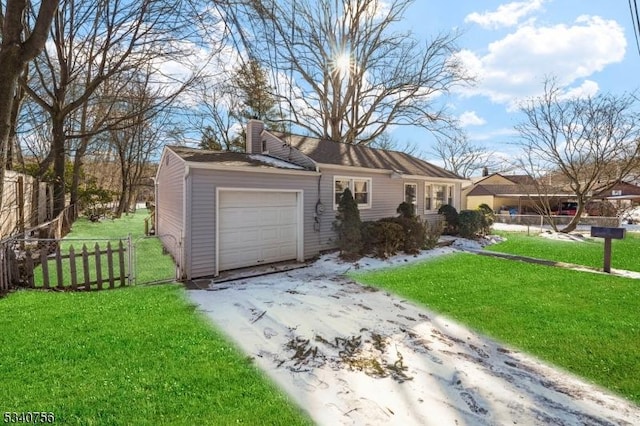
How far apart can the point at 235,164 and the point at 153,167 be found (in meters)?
35.2

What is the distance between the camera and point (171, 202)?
34.5ft

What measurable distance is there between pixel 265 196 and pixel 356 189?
13.1 feet

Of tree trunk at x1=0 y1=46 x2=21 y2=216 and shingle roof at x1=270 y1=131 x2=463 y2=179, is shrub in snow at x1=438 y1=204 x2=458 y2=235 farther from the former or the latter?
tree trunk at x1=0 y1=46 x2=21 y2=216

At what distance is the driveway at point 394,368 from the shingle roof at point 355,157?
612 cm

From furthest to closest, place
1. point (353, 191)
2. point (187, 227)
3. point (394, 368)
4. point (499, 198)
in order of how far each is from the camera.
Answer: point (499, 198), point (353, 191), point (187, 227), point (394, 368)

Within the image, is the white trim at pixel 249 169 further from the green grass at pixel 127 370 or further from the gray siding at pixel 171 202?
the green grass at pixel 127 370

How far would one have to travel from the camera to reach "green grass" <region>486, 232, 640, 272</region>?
9.85 m

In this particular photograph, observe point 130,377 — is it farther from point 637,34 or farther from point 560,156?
point 560,156

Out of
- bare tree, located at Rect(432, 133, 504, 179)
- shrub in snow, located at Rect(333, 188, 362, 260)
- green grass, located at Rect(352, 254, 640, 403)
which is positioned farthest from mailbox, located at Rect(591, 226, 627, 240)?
bare tree, located at Rect(432, 133, 504, 179)

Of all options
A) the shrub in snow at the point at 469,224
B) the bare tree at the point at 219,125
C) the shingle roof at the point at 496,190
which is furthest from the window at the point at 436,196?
the shingle roof at the point at 496,190

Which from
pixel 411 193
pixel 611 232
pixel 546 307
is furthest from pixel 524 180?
pixel 546 307

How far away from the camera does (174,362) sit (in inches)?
142

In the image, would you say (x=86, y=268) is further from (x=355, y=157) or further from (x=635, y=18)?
(x=635, y=18)

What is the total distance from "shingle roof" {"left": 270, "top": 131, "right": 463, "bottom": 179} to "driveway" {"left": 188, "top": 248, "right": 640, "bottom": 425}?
6.12 m
